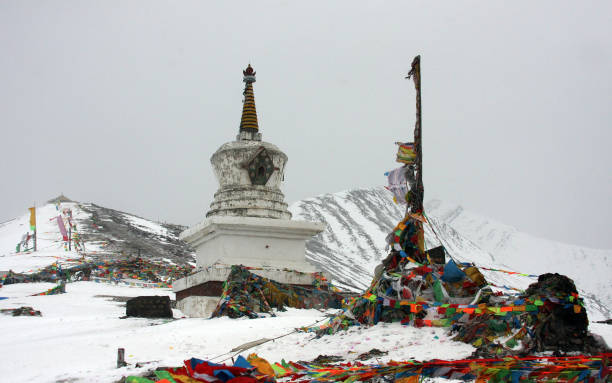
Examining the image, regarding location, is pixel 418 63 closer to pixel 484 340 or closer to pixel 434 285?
pixel 434 285

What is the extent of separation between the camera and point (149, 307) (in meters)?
10.9

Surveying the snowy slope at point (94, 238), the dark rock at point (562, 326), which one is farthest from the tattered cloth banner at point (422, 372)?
the snowy slope at point (94, 238)

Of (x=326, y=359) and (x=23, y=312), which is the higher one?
(x=23, y=312)

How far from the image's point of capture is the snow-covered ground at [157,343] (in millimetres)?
6105

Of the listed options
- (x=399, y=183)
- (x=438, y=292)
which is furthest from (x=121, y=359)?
(x=399, y=183)

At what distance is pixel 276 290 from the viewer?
11555 millimetres

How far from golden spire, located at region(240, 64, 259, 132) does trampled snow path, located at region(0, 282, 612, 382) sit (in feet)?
18.2

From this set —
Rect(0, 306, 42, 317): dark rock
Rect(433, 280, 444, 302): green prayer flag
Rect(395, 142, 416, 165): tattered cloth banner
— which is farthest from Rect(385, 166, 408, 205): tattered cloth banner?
Rect(0, 306, 42, 317): dark rock

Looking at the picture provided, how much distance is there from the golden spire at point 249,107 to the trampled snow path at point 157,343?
5.56 metres

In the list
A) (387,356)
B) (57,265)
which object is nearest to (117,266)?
(57,265)

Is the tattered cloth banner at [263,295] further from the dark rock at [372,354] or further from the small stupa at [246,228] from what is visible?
the dark rock at [372,354]

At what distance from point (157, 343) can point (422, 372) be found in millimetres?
4218

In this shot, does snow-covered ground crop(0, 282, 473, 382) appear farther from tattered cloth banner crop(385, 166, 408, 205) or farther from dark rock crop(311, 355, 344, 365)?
tattered cloth banner crop(385, 166, 408, 205)

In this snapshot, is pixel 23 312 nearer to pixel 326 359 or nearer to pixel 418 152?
pixel 326 359
